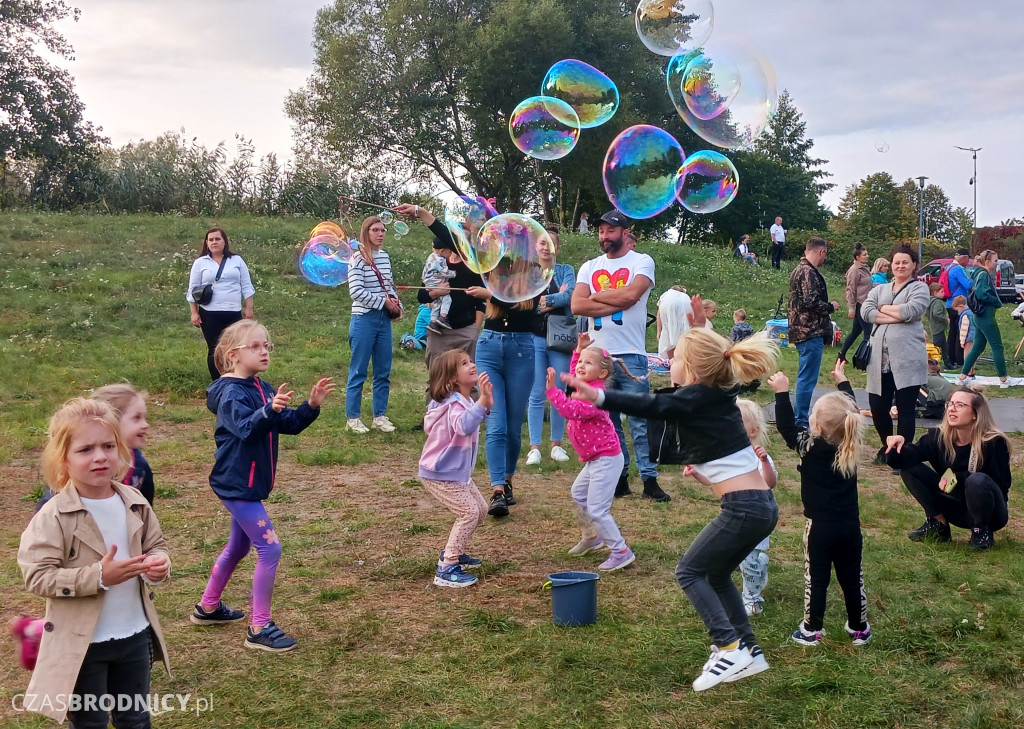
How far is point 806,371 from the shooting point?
8.58 meters

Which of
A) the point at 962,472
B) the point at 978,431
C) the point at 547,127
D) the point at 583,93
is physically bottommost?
the point at 962,472

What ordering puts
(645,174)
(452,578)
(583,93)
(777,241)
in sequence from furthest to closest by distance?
1. (777,241)
2. (583,93)
3. (645,174)
4. (452,578)

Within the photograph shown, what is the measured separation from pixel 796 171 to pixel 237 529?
48.8 m

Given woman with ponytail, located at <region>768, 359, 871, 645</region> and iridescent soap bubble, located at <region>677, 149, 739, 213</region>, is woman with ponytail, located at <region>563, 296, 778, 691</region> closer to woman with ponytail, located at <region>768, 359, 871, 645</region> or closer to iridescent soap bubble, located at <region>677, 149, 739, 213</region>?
woman with ponytail, located at <region>768, 359, 871, 645</region>

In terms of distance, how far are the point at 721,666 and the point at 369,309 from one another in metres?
5.74

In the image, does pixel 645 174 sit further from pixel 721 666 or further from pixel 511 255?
pixel 721 666

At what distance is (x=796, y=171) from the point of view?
4869 cm

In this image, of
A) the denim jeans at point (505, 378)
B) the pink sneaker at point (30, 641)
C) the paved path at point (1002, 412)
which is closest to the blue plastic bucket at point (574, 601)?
the denim jeans at point (505, 378)

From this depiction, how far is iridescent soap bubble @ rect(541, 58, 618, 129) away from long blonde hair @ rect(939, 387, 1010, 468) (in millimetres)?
4185

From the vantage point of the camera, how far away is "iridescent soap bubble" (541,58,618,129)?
27.3 ft

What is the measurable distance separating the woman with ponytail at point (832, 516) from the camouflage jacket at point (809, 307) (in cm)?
445

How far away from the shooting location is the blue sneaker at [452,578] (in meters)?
4.90

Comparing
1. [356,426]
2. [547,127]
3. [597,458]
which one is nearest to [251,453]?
[597,458]

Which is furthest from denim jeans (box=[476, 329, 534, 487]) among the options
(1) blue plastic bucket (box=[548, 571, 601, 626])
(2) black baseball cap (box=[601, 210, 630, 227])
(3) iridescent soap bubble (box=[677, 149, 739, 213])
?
(3) iridescent soap bubble (box=[677, 149, 739, 213])
